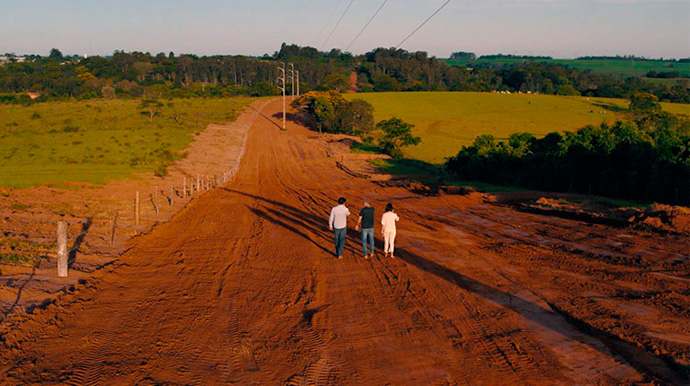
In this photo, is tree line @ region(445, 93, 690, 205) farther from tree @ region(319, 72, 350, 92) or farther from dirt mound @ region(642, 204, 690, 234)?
tree @ region(319, 72, 350, 92)

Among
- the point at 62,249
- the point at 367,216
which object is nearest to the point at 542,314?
the point at 367,216

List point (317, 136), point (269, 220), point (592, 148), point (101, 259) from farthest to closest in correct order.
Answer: point (317, 136), point (592, 148), point (269, 220), point (101, 259)

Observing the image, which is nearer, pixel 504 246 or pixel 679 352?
pixel 679 352

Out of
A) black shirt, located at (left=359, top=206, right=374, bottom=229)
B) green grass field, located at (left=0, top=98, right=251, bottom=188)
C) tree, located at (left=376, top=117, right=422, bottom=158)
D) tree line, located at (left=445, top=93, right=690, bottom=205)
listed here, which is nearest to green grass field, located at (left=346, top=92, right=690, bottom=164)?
tree, located at (left=376, top=117, right=422, bottom=158)

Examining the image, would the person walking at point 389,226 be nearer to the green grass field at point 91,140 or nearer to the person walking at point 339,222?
the person walking at point 339,222

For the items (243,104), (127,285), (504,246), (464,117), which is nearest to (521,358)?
(504,246)

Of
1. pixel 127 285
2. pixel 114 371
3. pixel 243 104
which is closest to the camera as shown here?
pixel 114 371

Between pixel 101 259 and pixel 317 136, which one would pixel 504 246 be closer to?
pixel 101 259

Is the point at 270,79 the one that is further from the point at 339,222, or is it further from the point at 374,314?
the point at 374,314

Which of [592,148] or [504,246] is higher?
[592,148]
